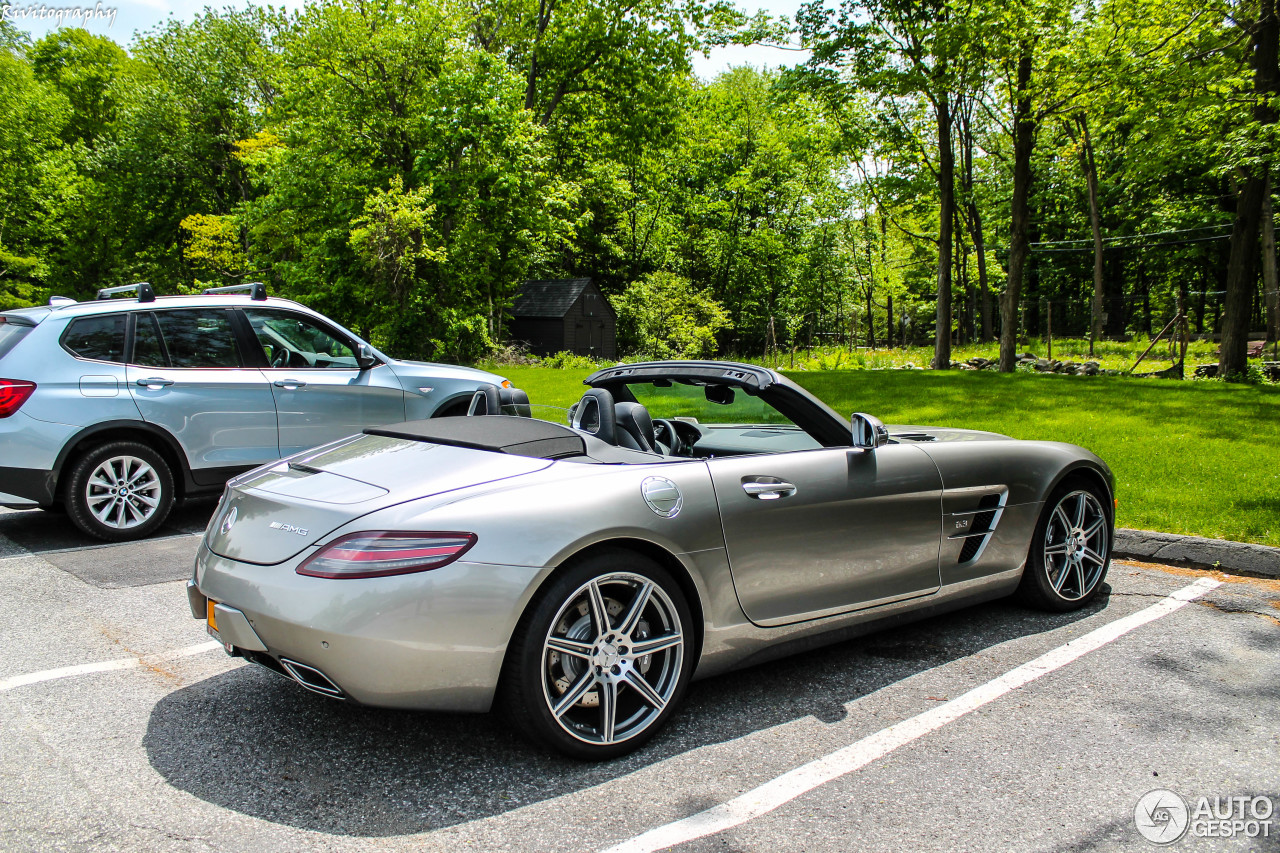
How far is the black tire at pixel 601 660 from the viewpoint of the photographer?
8.94ft

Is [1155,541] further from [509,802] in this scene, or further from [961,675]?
[509,802]

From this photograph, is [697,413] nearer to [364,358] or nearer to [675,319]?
[364,358]

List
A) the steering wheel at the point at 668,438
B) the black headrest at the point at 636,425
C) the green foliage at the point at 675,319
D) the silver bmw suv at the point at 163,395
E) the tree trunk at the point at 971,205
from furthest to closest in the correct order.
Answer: the green foliage at the point at 675,319 → the tree trunk at the point at 971,205 → the silver bmw suv at the point at 163,395 → the steering wheel at the point at 668,438 → the black headrest at the point at 636,425

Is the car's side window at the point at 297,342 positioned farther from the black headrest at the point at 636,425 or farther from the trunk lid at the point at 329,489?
the black headrest at the point at 636,425

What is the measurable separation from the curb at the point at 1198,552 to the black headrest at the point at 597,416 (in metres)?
3.76

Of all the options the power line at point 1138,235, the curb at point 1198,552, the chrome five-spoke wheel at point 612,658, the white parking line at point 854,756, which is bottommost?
the curb at point 1198,552

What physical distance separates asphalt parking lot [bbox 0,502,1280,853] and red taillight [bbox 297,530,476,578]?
27.5 inches

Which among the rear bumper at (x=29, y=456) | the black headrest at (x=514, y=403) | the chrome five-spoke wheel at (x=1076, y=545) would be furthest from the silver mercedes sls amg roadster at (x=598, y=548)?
Answer: the rear bumper at (x=29, y=456)

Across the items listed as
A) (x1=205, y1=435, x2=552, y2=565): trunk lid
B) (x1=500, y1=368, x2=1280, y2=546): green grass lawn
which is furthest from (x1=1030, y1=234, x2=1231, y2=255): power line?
(x1=205, y1=435, x2=552, y2=565): trunk lid

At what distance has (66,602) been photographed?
465 cm

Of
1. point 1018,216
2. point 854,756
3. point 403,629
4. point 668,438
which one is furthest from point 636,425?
point 1018,216

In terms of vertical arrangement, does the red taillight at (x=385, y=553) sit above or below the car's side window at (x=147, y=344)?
below

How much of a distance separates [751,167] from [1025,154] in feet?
91.7

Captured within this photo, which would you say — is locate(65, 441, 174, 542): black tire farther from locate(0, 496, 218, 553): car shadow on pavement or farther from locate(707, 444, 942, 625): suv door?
locate(707, 444, 942, 625): suv door
